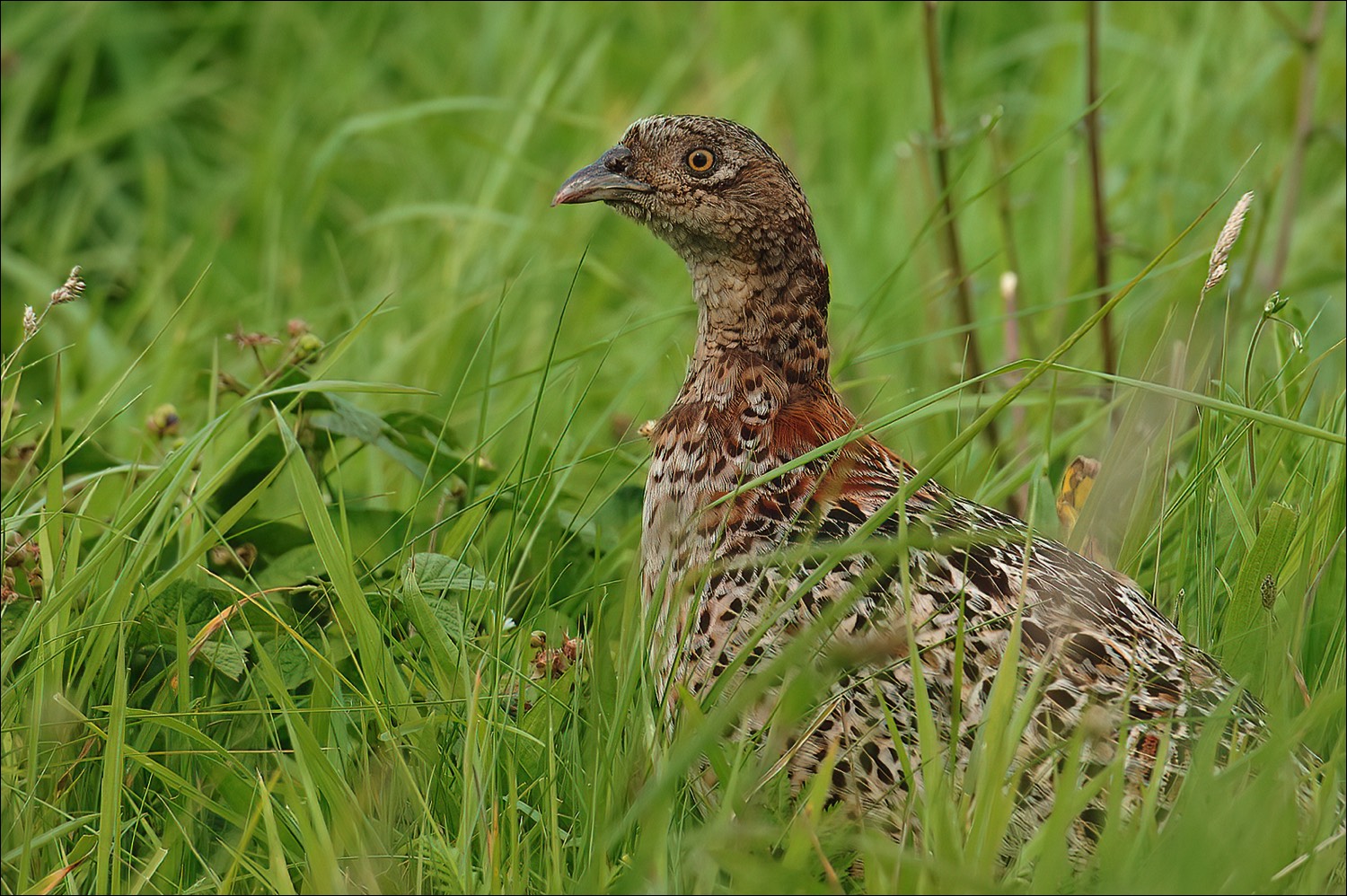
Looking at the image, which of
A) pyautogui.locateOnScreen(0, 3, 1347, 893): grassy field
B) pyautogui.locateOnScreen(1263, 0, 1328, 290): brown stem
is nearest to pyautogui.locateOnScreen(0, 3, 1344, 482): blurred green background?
pyautogui.locateOnScreen(0, 3, 1347, 893): grassy field

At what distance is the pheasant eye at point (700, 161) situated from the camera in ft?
11.2

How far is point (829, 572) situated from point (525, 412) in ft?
6.27

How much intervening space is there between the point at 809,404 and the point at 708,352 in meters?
0.24

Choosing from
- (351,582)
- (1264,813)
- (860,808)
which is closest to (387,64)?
(351,582)

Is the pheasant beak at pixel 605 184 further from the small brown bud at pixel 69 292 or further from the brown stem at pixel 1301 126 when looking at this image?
the brown stem at pixel 1301 126

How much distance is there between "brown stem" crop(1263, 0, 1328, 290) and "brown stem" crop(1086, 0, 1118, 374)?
0.58 m

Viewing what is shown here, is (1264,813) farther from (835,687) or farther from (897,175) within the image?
(897,175)

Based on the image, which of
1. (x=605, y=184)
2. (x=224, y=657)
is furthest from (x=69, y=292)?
(x=605, y=184)

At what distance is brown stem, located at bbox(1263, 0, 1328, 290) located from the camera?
4.67 meters

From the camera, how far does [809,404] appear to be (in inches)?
130

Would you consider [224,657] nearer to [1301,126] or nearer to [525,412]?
[525,412]

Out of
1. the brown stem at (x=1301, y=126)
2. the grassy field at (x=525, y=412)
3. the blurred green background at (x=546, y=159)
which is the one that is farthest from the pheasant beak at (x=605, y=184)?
the brown stem at (x=1301, y=126)

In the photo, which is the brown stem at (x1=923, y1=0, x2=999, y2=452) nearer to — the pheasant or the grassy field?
the grassy field

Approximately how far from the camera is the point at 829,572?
288 centimetres
